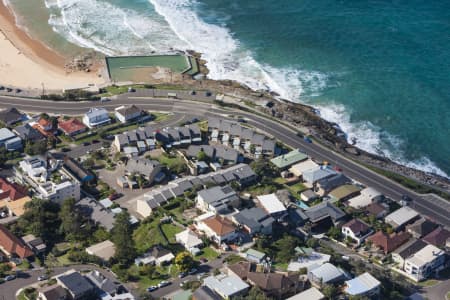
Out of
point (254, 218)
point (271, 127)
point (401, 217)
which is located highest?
point (271, 127)

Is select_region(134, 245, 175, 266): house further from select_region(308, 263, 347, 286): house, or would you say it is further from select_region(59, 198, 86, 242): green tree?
select_region(308, 263, 347, 286): house

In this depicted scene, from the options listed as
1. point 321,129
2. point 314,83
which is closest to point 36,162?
point 321,129

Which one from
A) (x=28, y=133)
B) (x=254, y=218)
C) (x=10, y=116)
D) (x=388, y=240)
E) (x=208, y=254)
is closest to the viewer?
(x=208, y=254)

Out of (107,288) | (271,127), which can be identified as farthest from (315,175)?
(107,288)

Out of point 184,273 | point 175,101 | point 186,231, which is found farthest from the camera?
point 175,101

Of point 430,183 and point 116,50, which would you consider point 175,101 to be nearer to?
point 116,50

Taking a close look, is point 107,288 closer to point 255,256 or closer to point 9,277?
point 9,277

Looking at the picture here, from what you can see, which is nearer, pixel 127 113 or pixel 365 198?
pixel 365 198
